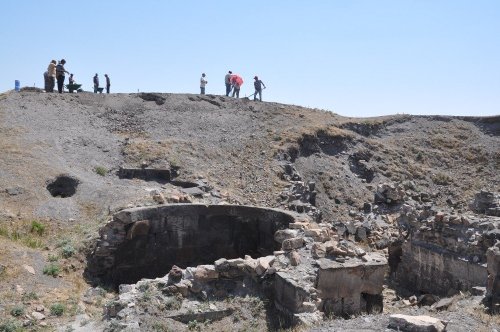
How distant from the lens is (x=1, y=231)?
11.4m

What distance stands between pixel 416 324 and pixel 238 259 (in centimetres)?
369

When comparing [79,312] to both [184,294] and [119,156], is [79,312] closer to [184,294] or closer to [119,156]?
[184,294]

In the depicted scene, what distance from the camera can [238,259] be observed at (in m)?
9.08

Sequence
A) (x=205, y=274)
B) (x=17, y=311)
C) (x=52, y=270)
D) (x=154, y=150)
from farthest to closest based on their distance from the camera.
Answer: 1. (x=154, y=150)
2. (x=52, y=270)
3. (x=205, y=274)
4. (x=17, y=311)

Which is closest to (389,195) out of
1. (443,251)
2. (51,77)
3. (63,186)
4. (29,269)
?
(443,251)

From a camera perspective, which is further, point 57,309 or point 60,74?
point 60,74

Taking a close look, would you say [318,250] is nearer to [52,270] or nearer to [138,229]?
[138,229]

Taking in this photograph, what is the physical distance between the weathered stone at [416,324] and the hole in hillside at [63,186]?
433 inches

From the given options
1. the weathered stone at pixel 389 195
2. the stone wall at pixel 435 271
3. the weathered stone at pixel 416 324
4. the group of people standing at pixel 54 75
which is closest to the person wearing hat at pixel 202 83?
the group of people standing at pixel 54 75

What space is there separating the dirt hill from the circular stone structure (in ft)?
2.43

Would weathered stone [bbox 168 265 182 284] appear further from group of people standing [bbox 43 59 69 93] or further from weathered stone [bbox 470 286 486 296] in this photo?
group of people standing [bbox 43 59 69 93]

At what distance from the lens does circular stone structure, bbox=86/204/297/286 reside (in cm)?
1137

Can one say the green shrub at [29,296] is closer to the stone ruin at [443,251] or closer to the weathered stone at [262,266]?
the weathered stone at [262,266]

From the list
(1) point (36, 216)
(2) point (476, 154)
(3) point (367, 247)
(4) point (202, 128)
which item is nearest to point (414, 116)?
(2) point (476, 154)
